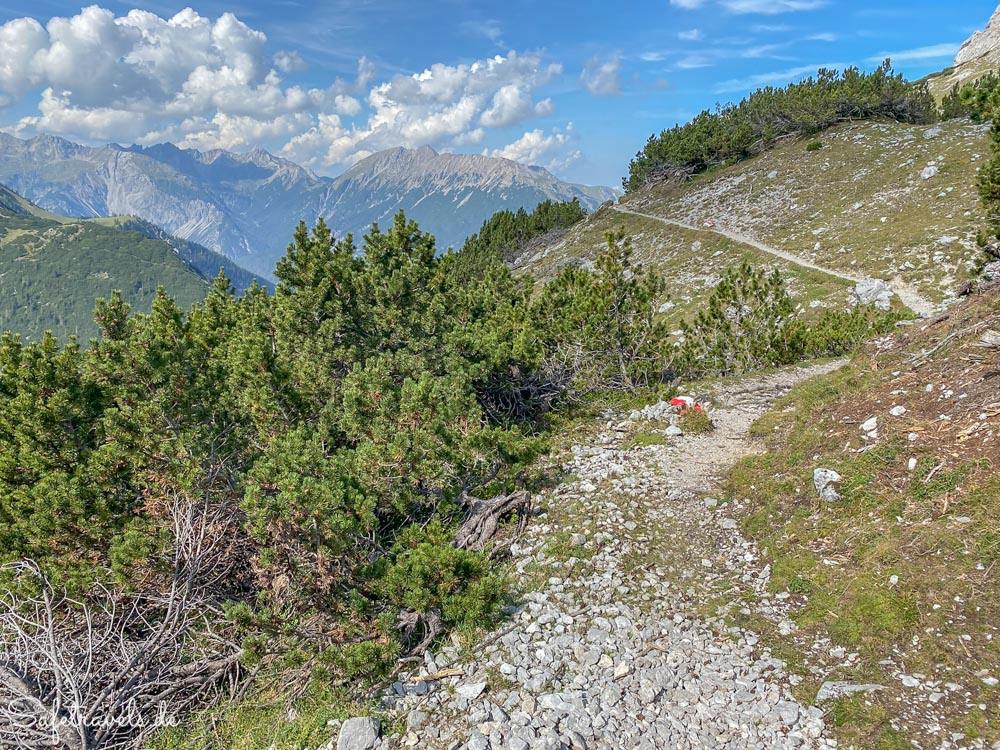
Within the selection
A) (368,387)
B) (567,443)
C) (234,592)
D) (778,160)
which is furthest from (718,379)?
(778,160)

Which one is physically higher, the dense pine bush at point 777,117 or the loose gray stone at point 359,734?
the dense pine bush at point 777,117

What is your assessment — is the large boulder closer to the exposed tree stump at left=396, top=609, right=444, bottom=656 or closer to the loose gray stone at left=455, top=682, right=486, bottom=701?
the exposed tree stump at left=396, top=609, right=444, bottom=656

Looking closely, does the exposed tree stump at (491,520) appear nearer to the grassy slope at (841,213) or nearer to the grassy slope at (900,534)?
the grassy slope at (900,534)

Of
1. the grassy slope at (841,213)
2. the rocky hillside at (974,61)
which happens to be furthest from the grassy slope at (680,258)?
the rocky hillside at (974,61)

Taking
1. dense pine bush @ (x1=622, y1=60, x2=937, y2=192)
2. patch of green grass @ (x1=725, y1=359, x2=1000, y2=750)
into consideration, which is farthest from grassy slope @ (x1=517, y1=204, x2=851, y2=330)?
patch of green grass @ (x1=725, y1=359, x2=1000, y2=750)

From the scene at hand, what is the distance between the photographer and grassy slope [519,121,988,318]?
35.5 m

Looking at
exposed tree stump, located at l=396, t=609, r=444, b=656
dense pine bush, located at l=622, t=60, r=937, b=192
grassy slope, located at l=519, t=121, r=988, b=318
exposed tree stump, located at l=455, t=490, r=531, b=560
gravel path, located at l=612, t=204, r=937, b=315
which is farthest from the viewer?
dense pine bush, located at l=622, t=60, r=937, b=192

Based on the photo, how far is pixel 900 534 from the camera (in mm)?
8961

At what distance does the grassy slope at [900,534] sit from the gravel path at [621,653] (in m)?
0.68

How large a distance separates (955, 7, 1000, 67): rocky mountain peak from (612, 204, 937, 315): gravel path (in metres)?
122

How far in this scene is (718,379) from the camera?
21.1m

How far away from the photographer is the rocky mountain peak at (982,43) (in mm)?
129750

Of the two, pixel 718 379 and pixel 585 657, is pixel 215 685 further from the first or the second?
pixel 718 379

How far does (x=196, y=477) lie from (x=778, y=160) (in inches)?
2819
